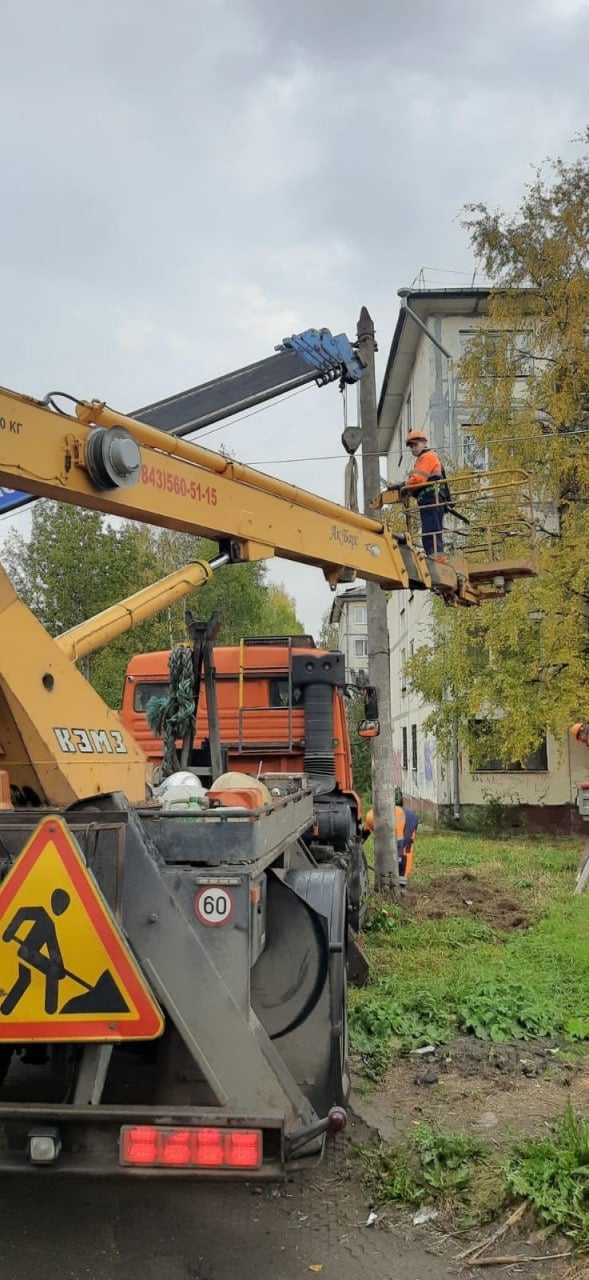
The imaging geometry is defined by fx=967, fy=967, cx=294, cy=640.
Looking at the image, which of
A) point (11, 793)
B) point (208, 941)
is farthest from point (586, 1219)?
point (11, 793)

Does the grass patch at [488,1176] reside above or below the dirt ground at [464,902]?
above

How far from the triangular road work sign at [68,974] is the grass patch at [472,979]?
2840mm

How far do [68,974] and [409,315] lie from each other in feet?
76.0

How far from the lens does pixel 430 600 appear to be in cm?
2347

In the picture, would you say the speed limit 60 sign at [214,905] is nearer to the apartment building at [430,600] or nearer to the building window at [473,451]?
the apartment building at [430,600]

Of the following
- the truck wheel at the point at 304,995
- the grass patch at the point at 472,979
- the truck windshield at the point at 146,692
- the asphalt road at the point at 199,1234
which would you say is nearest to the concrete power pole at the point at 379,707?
the grass patch at the point at 472,979

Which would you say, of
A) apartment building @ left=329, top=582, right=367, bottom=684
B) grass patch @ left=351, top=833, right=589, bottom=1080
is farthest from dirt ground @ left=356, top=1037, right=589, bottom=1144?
apartment building @ left=329, top=582, right=367, bottom=684

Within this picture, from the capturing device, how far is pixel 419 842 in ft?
62.6

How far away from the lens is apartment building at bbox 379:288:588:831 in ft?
72.6

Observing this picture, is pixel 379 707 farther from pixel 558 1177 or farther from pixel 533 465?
pixel 533 465

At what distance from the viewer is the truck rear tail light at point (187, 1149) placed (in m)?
2.90

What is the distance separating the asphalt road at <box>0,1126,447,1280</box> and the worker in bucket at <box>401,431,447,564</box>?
5.83 m

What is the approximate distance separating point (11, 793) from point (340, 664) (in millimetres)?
4839

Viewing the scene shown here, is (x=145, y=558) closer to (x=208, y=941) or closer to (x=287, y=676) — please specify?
(x=287, y=676)
